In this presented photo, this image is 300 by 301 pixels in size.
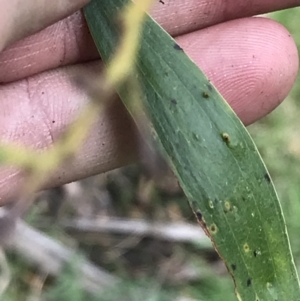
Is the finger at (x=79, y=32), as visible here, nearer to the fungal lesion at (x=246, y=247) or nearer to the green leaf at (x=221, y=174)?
the green leaf at (x=221, y=174)

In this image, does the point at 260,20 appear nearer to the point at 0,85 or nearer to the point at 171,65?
the point at 171,65

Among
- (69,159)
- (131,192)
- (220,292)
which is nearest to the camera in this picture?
(69,159)

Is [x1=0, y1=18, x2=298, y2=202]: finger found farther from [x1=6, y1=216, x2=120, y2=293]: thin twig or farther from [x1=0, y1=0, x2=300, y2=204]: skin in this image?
[x1=6, y1=216, x2=120, y2=293]: thin twig

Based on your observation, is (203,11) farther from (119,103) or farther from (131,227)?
(131,227)

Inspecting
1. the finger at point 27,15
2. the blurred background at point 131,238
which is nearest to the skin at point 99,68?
the finger at point 27,15

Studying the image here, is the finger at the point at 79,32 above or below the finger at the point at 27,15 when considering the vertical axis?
below

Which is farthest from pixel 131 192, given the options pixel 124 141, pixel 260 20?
pixel 260 20
